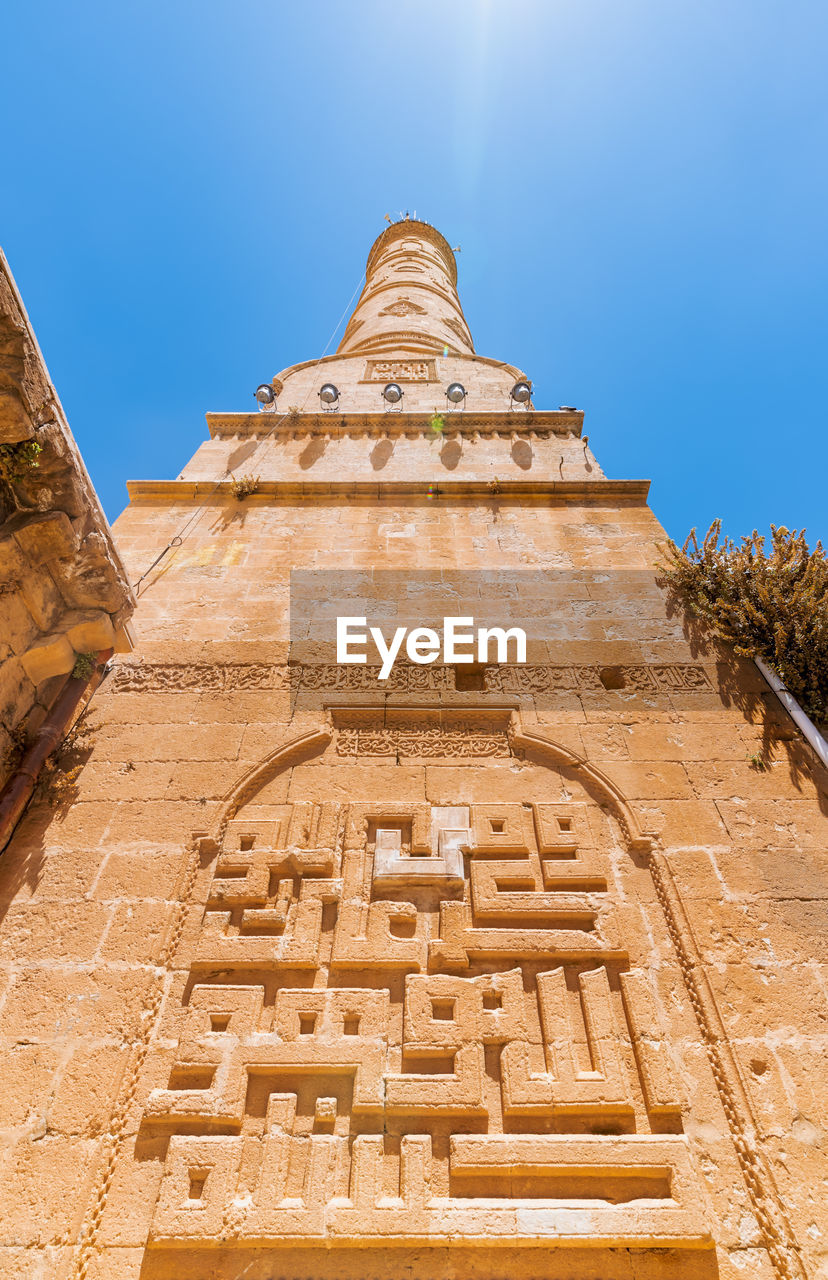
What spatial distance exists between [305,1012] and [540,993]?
3.75 feet

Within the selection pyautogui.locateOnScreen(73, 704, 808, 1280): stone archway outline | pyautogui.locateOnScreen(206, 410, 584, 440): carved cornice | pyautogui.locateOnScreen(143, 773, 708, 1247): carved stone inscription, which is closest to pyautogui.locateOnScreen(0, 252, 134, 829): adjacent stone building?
pyautogui.locateOnScreen(73, 704, 808, 1280): stone archway outline

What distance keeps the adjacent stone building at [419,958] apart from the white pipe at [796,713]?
0.11 m

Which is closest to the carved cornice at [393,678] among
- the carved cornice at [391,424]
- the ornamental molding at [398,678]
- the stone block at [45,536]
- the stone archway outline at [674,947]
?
the ornamental molding at [398,678]

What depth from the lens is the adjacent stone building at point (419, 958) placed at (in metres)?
2.36

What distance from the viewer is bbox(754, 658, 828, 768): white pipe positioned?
3947 mm

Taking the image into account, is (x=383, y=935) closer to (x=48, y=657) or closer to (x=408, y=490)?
(x=48, y=657)

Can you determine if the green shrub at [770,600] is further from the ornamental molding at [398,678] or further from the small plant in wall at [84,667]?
the small plant in wall at [84,667]

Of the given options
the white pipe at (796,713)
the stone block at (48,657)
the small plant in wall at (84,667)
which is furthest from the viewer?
the small plant in wall at (84,667)

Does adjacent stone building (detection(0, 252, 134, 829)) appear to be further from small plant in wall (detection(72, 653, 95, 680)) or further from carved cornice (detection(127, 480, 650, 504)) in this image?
carved cornice (detection(127, 480, 650, 504))

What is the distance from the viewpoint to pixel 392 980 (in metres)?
3.01

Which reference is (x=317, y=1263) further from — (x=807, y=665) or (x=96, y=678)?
(x=807, y=665)

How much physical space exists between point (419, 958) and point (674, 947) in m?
1.34

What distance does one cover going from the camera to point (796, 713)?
13.6 feet

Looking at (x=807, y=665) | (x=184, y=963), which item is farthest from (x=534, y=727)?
(x=184, y=963)
